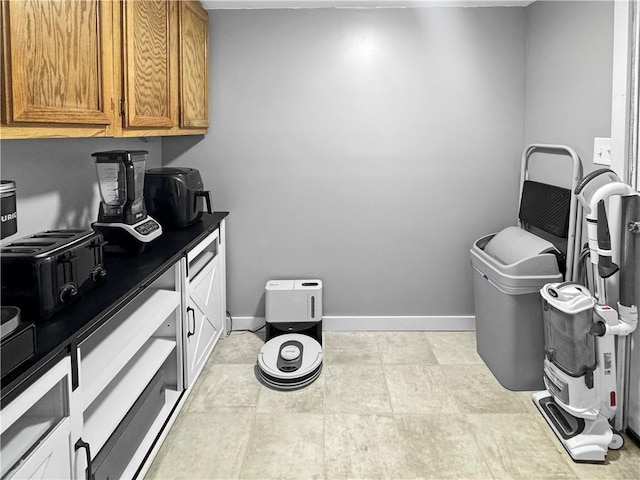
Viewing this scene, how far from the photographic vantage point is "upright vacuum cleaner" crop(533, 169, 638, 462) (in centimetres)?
236

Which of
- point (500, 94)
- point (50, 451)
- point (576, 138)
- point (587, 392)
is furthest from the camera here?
point (500, 94)

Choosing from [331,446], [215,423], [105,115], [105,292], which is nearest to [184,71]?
[105,115]

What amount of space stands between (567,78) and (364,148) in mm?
1275

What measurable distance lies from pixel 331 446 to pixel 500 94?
249 cm

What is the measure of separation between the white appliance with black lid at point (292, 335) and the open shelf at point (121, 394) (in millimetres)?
723

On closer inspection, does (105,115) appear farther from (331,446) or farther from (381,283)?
(381,283)

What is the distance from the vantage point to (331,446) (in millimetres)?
2488

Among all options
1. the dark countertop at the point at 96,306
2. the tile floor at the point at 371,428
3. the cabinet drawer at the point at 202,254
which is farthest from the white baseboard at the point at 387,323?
the dark countertop at the point at 96,306

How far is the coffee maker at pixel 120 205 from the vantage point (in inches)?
97.3

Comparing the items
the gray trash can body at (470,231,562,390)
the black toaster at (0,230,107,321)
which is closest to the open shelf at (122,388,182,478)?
the black toaster at (0,230,107,321)

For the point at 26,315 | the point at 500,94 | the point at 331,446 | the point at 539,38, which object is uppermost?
the point at 539,38

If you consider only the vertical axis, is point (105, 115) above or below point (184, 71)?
below

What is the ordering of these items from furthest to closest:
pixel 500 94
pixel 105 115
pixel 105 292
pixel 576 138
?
pixel 500 94 → pixel 576 138 → pixel 105 115 → pixel 105 292

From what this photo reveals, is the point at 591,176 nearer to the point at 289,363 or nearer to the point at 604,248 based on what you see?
the point at 604,248
